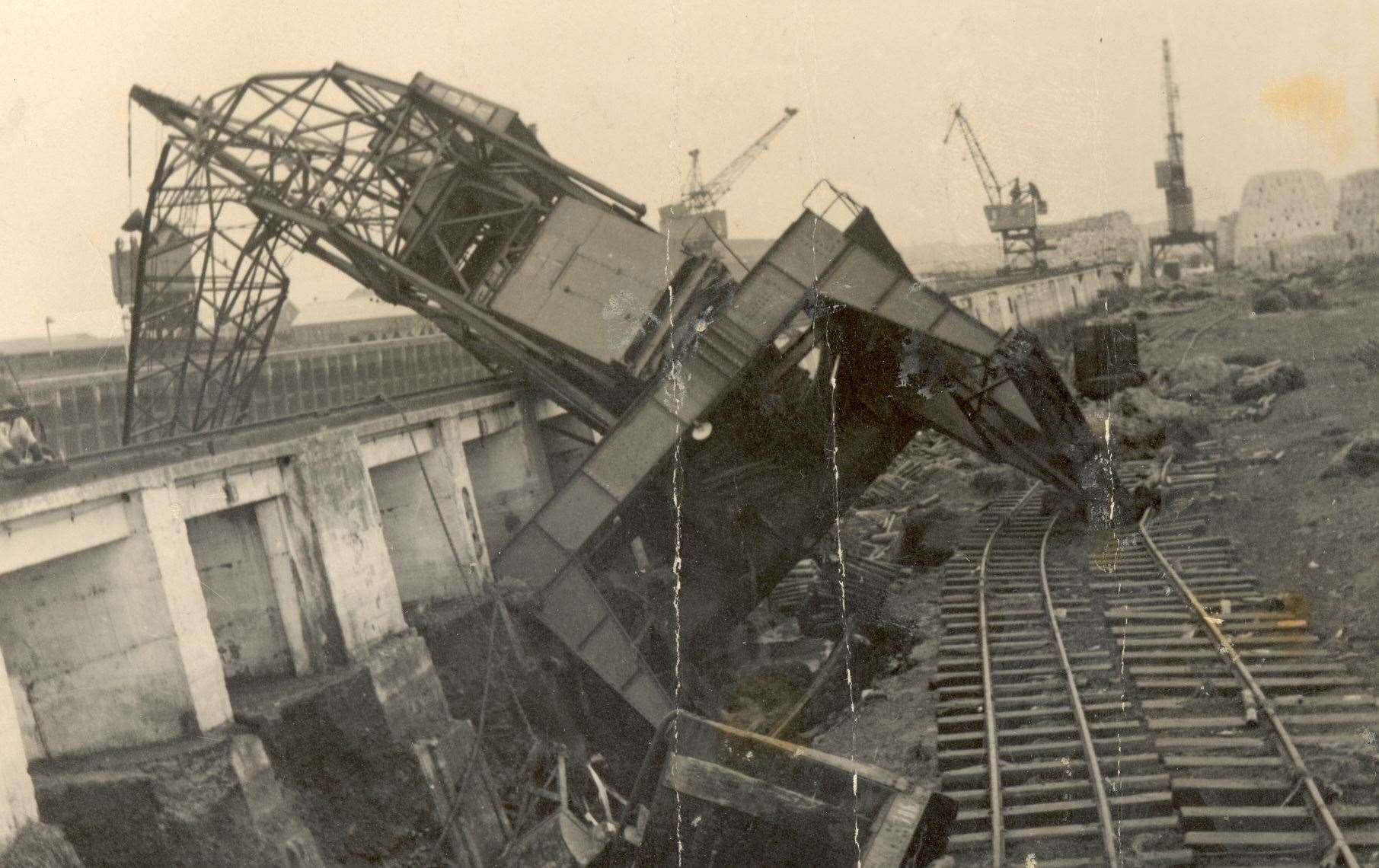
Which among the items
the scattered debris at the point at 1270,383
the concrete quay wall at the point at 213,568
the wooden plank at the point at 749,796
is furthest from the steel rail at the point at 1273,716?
the scattered debris at the point at 1270,383

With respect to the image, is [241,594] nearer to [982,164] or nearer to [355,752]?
[355,752]

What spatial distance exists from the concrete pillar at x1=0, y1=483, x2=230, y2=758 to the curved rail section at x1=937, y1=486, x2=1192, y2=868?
5.99 m

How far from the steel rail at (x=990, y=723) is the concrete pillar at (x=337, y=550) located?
5.62 m

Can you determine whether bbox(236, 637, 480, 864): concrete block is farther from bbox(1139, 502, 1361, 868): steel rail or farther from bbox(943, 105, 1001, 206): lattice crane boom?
bbox(943, 105, 1001, 206): lattice crane boom

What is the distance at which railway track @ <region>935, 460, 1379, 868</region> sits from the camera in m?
7.12

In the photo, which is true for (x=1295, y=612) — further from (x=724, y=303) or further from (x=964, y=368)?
(x=724, y=303)

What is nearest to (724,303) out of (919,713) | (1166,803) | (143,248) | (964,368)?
(964,368)

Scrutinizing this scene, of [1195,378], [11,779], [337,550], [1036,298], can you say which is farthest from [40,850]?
[1036,298]

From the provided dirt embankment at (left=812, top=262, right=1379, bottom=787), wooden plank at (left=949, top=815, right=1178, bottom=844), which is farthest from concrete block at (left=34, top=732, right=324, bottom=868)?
wooden plank at (left=949, top=815, right=1178, bottom=844)

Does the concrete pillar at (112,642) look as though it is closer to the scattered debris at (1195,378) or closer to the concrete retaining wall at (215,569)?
the concrete retaining wall at (215,569)

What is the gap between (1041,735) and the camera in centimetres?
921

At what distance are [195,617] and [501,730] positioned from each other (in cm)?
352

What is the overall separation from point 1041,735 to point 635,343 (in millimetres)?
6079

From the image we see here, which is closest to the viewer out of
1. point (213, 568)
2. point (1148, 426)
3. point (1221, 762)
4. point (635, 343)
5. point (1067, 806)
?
point (1067, 806)
